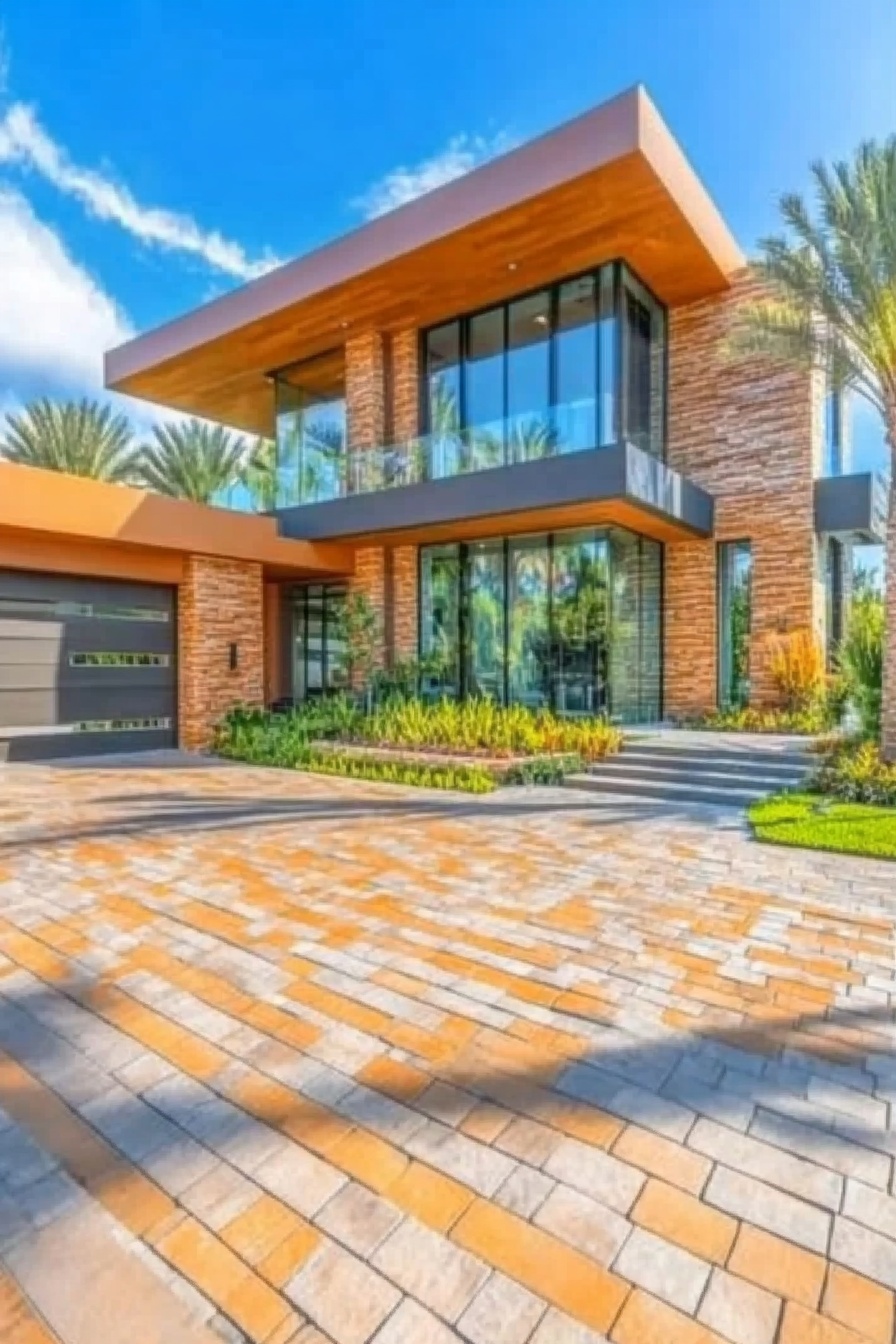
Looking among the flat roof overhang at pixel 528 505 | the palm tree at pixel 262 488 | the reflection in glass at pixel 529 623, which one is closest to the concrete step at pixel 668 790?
the reflection in glass at pixel 529 623

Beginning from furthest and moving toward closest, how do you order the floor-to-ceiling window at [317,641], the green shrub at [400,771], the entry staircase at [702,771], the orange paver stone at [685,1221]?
1. the floor-to-ceiling window at [317,641]
2. the green shrub at [400,771]
3. the entry staircase at [702,771]
4. the orange paver stone at [685,1221]

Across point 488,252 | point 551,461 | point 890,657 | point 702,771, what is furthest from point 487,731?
point 488,252

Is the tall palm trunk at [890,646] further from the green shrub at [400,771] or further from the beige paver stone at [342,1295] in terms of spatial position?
the beige paver stone at [342,1295]

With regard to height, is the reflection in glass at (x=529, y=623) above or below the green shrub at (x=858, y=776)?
above

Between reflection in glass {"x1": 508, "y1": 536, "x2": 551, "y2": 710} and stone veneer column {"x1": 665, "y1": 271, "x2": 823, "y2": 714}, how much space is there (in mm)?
2453

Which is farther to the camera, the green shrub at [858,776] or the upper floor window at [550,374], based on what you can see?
the upper floor window at [550,374]

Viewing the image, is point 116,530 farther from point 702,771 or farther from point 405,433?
point 702,771

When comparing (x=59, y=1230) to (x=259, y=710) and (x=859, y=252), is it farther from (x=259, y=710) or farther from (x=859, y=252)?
(x=259, y=710)

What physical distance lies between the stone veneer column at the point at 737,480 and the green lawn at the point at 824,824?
5.62 metres

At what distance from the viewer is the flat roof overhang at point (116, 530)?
10336mm

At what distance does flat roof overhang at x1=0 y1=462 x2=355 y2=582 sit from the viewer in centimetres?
1034

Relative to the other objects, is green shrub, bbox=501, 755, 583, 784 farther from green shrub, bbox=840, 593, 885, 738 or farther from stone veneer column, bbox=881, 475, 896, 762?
green shrub, bbox=840, 593, 885, 738

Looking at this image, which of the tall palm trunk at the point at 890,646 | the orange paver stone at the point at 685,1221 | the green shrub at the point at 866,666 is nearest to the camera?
the orange paver stone at the point at 685,1221

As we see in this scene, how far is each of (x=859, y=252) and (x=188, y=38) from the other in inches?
391
